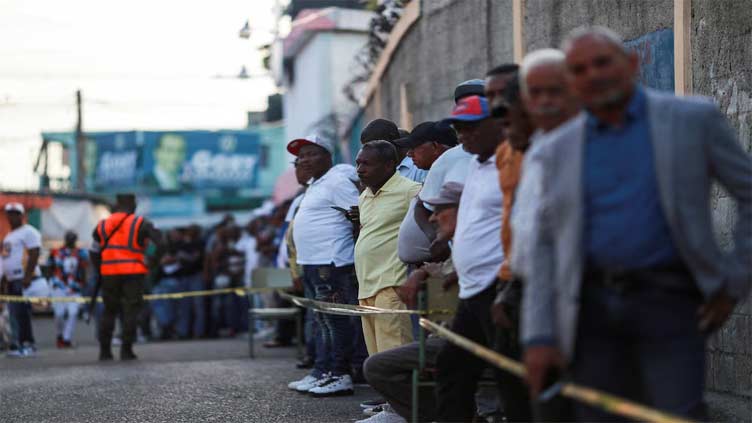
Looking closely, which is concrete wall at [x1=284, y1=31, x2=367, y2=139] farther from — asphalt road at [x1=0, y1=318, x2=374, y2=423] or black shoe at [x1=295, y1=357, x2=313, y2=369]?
black shoe at [x1=295, y1=357, x2=313, y2=369]

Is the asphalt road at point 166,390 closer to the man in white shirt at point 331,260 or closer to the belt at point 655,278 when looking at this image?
the man in white shirt at point 331,260

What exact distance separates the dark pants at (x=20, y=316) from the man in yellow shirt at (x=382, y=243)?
979 centimetres

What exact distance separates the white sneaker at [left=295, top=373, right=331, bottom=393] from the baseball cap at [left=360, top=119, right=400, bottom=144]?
198cm

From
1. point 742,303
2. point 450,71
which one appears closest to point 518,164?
point 742,303

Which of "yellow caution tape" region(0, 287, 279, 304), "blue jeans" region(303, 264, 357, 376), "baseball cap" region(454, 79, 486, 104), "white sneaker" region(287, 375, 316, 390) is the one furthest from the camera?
"yellow caution tape" region(0, 287, 279, 304)

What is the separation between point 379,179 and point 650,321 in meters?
5.09

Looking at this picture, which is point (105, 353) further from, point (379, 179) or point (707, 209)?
point (707, 209)

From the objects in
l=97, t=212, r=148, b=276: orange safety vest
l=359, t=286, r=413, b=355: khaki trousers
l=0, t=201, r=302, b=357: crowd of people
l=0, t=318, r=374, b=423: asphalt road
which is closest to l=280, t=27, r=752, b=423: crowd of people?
l=359, t=286, r=413, b=355: khaki trousers

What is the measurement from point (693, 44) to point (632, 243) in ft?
17.0

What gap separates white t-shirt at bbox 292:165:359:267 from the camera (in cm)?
1088

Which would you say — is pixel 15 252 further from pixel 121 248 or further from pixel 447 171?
pixel 447 171

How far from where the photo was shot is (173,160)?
207 feet

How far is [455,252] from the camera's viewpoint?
6.11m

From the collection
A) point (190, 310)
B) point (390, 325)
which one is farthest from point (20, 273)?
point (390, 325)
